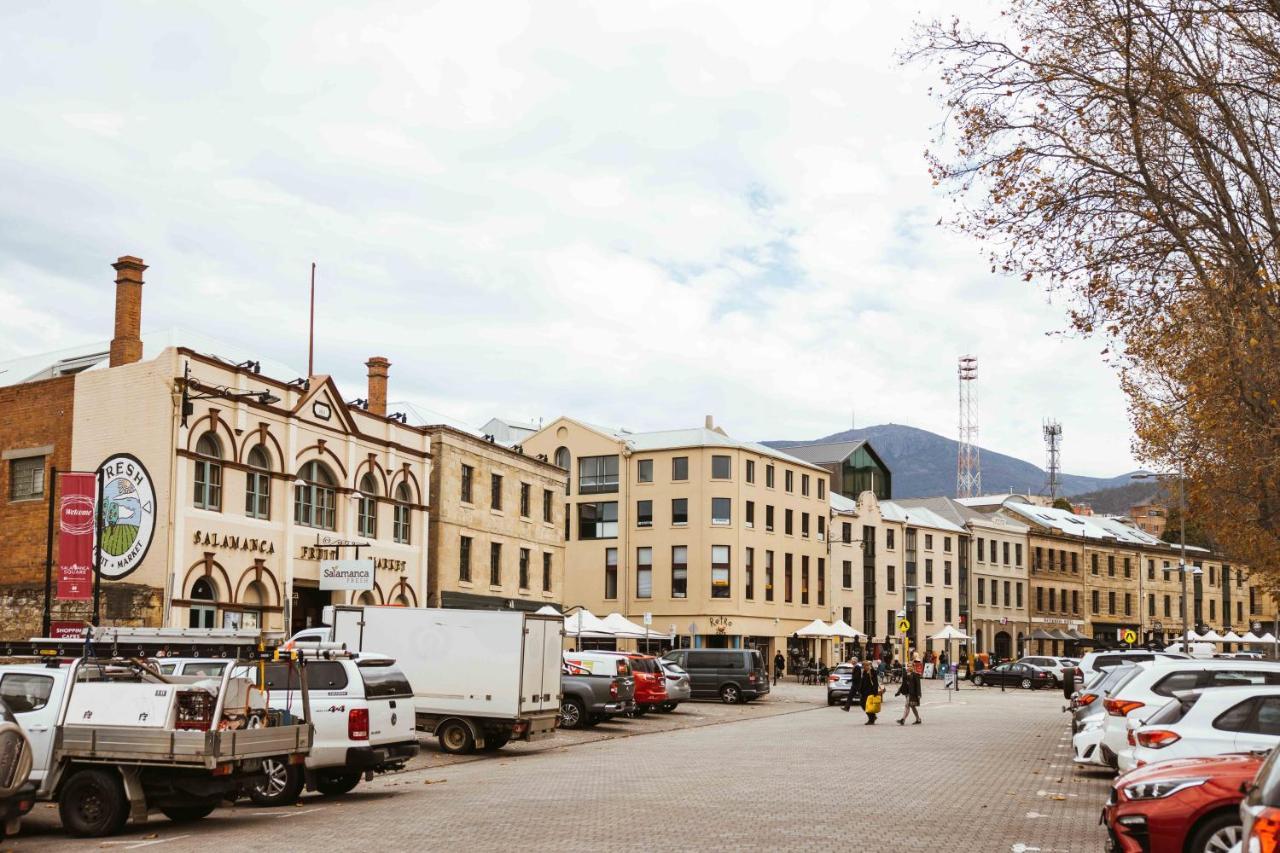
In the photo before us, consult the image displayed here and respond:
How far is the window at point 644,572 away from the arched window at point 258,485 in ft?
118

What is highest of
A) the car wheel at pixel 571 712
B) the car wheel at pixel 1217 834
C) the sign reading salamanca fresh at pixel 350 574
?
the sign reading salamanca fresh at pixel 350 574

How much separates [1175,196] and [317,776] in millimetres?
14738

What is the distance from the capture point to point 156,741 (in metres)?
14.4

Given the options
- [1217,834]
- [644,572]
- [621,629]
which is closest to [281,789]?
[1217,834]

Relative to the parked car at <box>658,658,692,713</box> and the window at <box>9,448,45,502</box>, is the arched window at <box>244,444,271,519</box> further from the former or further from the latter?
the parked car at <box>658,658,692,713</box>

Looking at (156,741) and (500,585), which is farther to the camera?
(500,585)

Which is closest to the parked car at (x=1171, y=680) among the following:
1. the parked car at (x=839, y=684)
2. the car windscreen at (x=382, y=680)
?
the car windscreen at (x=382, y=680)

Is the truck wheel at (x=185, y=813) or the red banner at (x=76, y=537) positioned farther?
the red banner at (x=76, y=537)

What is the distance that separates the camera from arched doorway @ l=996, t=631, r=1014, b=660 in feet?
307

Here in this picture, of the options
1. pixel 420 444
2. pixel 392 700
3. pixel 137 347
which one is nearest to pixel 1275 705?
pixel 392 700

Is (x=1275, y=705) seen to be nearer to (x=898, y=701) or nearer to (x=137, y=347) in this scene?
(x=137, y=347)

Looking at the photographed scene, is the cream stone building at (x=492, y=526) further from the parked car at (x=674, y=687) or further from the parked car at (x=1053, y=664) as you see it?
the parked car at (x=1053, y=664)

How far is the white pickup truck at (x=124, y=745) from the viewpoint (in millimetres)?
14477

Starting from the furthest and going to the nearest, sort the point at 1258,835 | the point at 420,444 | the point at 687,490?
the point at 687,490, the point at 420,444, the point at 1258,835
